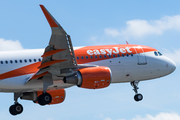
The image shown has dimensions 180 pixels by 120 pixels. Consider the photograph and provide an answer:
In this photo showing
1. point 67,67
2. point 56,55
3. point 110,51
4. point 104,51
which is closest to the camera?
point 56,55

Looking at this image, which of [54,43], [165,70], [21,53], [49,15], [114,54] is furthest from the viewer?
[165,70]

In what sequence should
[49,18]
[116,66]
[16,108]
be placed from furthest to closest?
[16,108] → [116,66] → [49,18]

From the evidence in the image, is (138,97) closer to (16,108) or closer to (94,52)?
(94,52)

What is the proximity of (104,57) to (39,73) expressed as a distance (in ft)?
18.0

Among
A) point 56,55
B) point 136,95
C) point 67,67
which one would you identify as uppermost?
point 56,55

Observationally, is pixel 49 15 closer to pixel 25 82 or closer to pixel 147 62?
pixel 25 82

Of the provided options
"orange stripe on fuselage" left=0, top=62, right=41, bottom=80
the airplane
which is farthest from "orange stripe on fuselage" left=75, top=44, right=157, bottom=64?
"orange stripe on fuselage" left=0, top=62, right=41, bottom=80

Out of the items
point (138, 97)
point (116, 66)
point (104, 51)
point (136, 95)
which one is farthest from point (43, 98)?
point (138, 97)

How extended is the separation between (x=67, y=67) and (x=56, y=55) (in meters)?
1.63

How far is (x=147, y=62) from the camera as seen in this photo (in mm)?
28938

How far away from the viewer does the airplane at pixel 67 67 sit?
77.1 ft

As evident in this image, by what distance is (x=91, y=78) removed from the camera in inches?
955

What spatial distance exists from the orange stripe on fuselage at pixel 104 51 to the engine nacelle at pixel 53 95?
445 cm

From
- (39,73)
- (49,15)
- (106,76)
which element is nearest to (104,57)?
(106,76)
